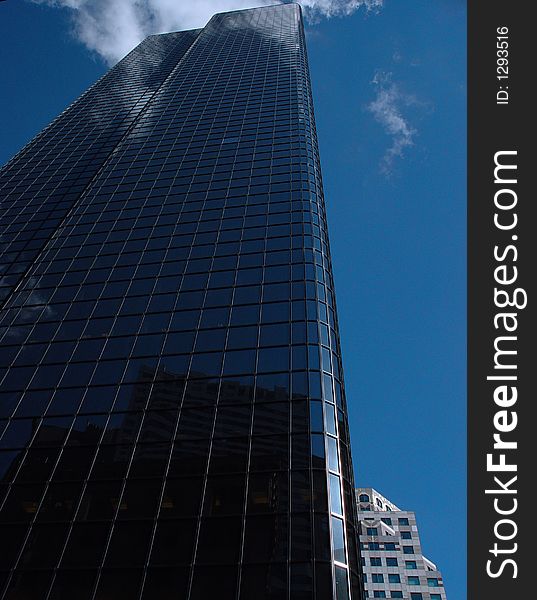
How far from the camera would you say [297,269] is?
36562mm

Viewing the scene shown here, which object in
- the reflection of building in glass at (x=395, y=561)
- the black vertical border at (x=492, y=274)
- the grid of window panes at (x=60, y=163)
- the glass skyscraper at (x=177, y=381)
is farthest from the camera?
the reflection of building in glass at (x=395, y=561)

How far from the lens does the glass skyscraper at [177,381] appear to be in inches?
860

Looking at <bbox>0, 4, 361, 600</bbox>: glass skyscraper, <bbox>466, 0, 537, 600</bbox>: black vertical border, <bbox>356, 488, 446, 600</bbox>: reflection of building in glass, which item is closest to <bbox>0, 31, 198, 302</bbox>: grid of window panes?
<bbox>0, 4, 361, 600</bbox>: glass skyscraper

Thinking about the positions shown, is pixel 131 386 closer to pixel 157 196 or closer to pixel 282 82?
pixel 157 196

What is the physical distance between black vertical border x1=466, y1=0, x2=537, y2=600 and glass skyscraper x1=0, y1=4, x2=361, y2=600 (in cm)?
605

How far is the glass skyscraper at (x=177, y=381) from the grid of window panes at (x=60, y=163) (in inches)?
17.4

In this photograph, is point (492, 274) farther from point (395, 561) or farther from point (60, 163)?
point (395, 561)

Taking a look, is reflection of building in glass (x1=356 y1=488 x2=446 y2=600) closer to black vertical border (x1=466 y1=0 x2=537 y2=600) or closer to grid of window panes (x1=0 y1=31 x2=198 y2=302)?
grid of window panes (x1=0 y1=31 x2=198 y2=302)

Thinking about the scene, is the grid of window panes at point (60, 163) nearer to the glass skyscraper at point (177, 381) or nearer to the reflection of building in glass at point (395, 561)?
the glass skyscraper at point (177, 381)

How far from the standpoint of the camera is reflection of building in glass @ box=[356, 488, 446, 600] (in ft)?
268

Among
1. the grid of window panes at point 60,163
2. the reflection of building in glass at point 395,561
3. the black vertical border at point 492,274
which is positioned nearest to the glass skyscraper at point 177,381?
the grid of window panes at point 60,163

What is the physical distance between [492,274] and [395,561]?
75.3 metres

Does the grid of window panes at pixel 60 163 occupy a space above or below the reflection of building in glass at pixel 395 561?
above

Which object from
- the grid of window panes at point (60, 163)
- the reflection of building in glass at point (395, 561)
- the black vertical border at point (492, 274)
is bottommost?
the black vertical border at point (492, 274)
